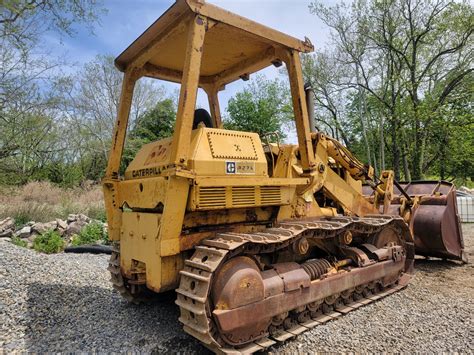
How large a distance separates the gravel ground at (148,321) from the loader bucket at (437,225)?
94 centimetres

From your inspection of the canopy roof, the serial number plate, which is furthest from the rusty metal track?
the canopy roof

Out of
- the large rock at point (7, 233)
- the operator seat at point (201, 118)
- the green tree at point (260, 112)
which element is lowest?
the large rock at point (7, 233)

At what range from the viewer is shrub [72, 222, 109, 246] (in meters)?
9.63

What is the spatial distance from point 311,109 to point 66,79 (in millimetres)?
13990

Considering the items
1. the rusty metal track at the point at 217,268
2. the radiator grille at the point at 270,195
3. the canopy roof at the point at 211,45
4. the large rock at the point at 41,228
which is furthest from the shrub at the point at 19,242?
the radiator grille at the point at 270,195

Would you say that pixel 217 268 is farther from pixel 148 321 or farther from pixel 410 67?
pixel 410 67

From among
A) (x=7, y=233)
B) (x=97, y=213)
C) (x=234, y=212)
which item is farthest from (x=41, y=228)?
(x=234, y=212)

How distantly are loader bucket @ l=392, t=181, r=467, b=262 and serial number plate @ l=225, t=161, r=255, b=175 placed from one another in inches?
170

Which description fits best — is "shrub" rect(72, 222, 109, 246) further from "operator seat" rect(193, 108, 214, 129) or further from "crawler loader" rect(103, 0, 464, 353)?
"operator seat" rect(193, 108, 214, 129)

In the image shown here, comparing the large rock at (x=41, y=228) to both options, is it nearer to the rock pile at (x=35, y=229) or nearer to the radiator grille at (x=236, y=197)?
the rock pile at (x=35, y=229)

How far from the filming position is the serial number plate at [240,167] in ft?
11.9

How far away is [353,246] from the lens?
17.0 ft

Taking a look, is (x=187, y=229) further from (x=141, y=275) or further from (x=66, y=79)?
(x=66, y=79)

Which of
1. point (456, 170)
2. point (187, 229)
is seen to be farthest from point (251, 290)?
point (456, 170)
